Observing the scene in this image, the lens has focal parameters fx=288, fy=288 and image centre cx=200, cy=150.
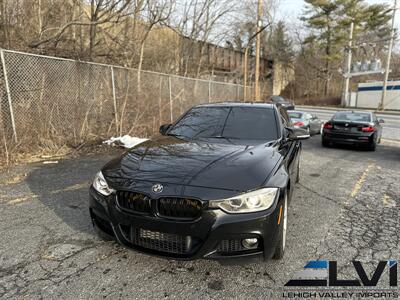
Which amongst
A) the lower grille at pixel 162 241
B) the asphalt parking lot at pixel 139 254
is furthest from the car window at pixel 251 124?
the lower grille at pixel 162 241

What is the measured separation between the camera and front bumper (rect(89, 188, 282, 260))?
2273 mm

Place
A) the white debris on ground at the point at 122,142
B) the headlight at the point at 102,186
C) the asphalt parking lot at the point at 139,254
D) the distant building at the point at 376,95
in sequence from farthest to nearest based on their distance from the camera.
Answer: the distant building at the point at 376,95 < the white debris on ground at the point at 122,142 < the headlight at the point at 102,186 < the asphalt parking lot at the point at 139,254

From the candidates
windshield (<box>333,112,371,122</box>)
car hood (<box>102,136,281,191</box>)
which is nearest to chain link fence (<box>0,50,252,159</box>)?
car hood (<box>102,136,281,191</box>)

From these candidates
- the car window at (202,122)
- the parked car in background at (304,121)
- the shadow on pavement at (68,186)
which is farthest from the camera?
the parked car in background at (304,121)

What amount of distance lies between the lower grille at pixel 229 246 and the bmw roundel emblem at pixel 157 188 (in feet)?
2.12

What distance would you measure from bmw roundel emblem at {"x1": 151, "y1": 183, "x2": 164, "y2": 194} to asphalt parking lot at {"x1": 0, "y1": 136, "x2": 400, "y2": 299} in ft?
2.61

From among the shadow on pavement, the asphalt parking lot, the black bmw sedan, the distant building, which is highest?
the distant building

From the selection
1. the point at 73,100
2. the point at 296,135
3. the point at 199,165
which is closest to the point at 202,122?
the point at 296,135

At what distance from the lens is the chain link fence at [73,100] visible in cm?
654

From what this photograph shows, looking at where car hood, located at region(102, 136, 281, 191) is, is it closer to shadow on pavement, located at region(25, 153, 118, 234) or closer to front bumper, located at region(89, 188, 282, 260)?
front bumper, located at region(89, 188, 282, 260)

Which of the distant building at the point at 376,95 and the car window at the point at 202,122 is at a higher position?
the distant building at the point at 376,95

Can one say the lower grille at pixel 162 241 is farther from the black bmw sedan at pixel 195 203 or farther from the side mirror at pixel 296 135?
the side mirror at pixel 296 135

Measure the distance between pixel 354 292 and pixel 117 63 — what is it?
10266mm

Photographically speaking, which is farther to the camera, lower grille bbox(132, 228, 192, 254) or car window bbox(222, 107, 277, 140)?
car window bbox(222, 107, 277, 140)
